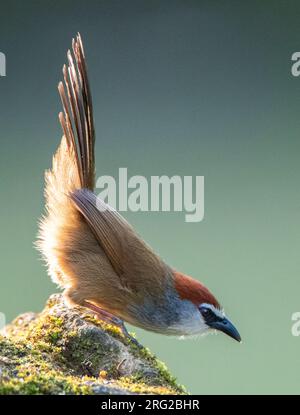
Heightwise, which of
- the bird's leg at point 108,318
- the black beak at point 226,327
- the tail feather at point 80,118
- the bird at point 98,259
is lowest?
the black beak at point 226,327

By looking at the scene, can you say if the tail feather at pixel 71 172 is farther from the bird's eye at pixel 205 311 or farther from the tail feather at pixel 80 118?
the bird's eye at pixel 205 311

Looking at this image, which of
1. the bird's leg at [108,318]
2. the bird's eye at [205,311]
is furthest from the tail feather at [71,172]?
the bird's eye at [205,311]

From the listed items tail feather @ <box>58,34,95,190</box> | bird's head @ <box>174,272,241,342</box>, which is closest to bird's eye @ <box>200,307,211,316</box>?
bird's head @ <box>174,272,241,342</box>

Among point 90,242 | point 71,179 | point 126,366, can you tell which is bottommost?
point 126,366

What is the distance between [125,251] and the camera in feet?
8.68

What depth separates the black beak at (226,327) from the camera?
268cm

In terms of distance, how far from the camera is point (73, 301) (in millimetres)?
2580

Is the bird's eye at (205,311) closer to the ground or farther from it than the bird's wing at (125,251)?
closer to the ground

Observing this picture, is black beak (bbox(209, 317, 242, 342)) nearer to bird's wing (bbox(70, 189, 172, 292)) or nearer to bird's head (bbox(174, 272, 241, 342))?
bird's head (bbox(174, 272, 241, 342))

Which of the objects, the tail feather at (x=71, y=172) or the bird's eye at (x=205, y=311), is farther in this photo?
the tail feather at (x=71, y=172)

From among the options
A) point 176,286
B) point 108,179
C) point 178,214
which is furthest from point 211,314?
point 178,214
